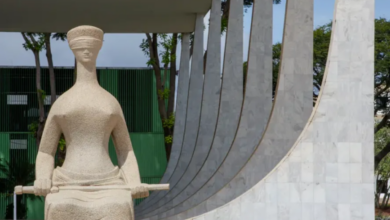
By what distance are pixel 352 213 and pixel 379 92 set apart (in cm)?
2121

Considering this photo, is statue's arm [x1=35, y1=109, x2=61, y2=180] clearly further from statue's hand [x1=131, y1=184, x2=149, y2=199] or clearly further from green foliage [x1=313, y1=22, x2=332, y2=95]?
green foliage [x1=313, y1=22, x2=332, y2=95]

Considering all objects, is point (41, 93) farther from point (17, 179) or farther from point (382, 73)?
point (382, 73)

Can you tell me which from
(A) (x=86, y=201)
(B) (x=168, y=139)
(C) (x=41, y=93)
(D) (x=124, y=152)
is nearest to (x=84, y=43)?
(D) (x=124, y=152)

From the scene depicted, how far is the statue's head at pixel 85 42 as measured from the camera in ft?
34.7

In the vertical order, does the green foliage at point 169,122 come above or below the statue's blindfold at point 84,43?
above

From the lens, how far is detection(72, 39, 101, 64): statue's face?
1057 centimetres

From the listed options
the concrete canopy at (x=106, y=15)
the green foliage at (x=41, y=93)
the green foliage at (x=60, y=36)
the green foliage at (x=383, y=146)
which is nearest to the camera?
the concrete canopy at (x=106, y=15)

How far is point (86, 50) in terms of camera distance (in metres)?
10.6

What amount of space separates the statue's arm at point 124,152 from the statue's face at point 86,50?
0.72 meters

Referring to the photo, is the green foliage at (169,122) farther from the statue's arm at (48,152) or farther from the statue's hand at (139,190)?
the statue's hand at (139,190)

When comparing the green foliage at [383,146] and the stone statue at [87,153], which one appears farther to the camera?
the green foliage at [383,146]

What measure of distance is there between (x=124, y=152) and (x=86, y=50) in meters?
1.25

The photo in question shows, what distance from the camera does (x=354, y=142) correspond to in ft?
47.4

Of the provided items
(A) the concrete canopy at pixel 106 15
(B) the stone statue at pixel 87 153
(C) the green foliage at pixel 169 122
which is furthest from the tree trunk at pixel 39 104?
(B) the stone statue at pixel 87 153
